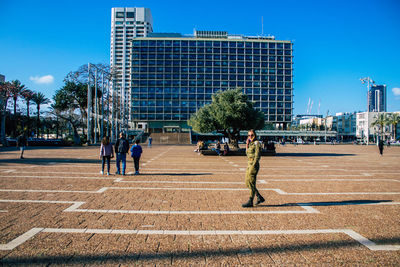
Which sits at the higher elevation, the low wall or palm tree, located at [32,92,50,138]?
palm tree, located at [32,92,50,138]

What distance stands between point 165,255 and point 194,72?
91344mm

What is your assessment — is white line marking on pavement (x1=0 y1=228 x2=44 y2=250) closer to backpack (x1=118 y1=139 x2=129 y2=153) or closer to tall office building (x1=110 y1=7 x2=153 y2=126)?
backpack (x1=118 y1=139 x2=129 y2=153)

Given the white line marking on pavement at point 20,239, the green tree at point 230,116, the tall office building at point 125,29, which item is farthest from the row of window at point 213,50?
the white line marking on pavement at point 20,239

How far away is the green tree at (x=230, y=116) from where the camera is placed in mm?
22688

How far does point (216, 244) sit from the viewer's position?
3834 mm

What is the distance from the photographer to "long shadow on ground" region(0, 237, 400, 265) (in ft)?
10.7

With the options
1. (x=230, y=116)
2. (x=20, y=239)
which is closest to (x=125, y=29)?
(x=230, y=116)

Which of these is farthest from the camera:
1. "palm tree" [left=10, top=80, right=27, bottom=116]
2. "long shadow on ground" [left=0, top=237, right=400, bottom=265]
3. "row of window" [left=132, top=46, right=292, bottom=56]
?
"row of window" [left=132, top=46, right=292, bottom=56]

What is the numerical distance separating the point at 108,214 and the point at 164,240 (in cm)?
178

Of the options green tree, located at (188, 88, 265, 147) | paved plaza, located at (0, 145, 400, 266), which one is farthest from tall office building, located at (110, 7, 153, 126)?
paved plaza, located at (0, 145, 400, 266)

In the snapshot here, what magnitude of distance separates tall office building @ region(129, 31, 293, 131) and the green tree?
66.8m

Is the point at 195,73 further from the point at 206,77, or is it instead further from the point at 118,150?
the point at 118,150

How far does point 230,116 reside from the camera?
74.7 ft

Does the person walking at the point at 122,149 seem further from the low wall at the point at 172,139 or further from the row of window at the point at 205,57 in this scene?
the row of window at the point at 205,57
